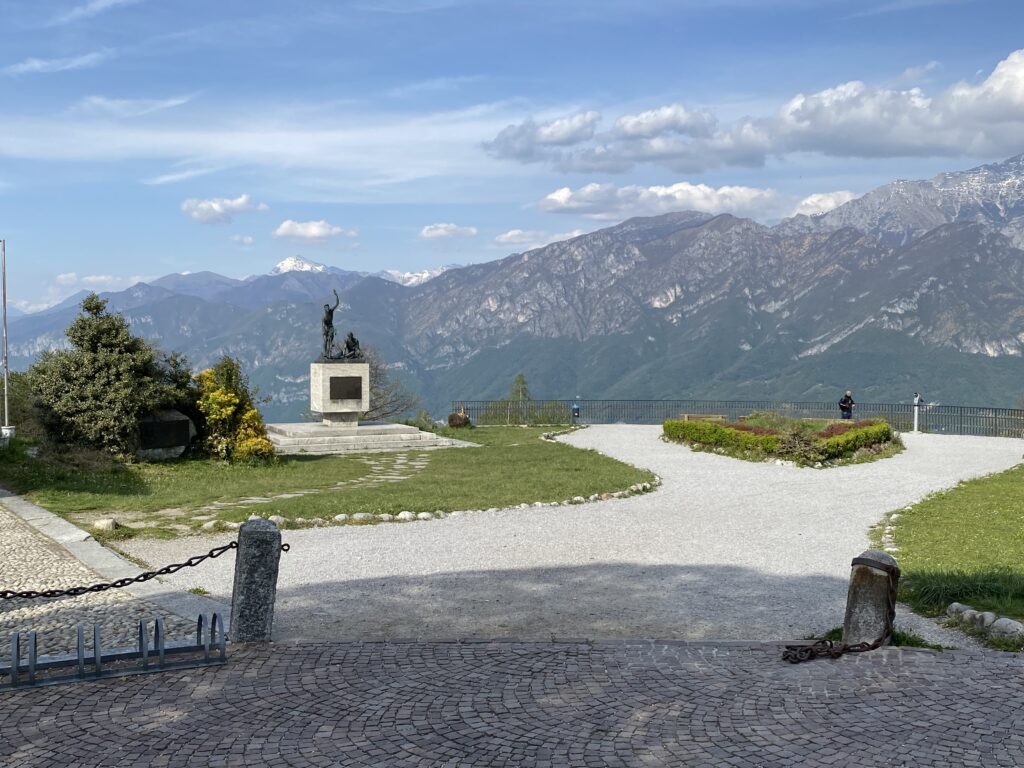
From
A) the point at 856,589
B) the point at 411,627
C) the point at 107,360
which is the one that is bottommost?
the point at 411,627

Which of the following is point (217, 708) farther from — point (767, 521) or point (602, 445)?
point (602, 445)

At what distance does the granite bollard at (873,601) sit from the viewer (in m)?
6.52

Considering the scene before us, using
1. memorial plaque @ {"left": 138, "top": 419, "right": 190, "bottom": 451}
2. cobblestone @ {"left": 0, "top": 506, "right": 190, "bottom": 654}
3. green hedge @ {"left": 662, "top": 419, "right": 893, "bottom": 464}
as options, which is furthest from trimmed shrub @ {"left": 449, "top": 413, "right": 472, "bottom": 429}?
cobblestone @ {"left": 0, "top": 506, "right": 190, "bottom": 654}

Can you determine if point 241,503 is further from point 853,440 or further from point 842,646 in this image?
point 853,440

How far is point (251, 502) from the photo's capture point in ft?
46.5

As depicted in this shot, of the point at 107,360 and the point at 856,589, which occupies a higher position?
the point at 107,360

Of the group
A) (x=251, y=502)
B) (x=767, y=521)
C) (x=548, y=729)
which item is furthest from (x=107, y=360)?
(x=548, y=729)

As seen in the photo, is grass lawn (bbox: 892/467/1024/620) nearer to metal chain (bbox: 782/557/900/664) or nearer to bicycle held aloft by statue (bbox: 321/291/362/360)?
metal chain (bbox: 782/557/900/664)

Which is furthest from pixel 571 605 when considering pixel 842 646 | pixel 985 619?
pixel 985 619

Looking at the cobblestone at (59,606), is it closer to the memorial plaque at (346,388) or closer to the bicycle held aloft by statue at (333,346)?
the memorial plaque at (346,388)

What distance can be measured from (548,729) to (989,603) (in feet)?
16.0

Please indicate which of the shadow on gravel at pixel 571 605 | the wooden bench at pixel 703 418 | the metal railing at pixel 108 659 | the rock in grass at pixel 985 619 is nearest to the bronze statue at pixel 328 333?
the wooden bench at pixel 703 418

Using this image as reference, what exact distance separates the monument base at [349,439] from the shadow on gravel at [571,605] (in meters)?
14.5

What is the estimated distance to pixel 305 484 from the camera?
16641 millimetres
